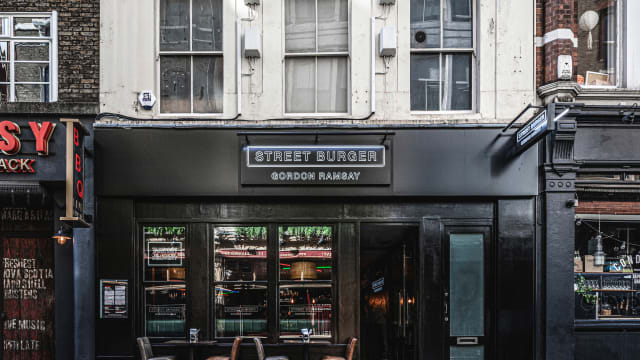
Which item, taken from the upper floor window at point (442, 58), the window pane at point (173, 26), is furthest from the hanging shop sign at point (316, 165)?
the window pane at point (173, 26)

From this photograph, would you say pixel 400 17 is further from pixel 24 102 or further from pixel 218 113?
pixel 24 102

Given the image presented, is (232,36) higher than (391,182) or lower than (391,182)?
higher

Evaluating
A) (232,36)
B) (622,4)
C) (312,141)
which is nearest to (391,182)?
(312,141)

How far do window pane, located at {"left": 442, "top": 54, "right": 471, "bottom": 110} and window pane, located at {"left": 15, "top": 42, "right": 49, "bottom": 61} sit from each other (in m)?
7.23

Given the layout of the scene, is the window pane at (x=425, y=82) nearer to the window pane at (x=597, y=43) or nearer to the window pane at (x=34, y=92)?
the window pane at (x=597, y=43)

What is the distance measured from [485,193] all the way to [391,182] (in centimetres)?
163

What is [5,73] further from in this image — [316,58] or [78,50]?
[316,58]

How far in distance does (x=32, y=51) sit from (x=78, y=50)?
3.09 feet

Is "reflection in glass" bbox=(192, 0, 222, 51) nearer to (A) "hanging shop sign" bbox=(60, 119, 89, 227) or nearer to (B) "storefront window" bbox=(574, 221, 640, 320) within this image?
(A) "hanging shop sign" bbox=(60, 119, 89, 227)

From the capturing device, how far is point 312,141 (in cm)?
825

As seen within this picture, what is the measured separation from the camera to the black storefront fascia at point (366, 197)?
815cm

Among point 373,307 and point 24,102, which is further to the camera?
point 373,307

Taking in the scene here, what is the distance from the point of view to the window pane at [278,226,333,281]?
8484 mm

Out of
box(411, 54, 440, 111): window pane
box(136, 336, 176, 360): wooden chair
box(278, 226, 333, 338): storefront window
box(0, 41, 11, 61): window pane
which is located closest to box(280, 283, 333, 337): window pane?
box(278, 226, 333, 338): storefront window
